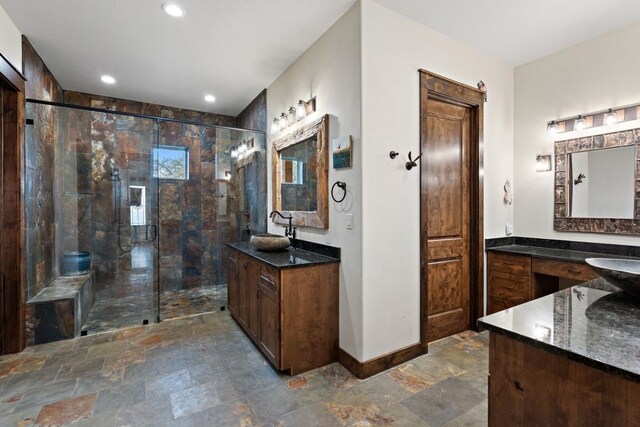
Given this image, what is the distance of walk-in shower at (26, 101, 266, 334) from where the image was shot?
3805 mm

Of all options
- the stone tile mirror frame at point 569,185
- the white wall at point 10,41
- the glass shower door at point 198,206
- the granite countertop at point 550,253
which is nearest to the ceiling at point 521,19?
the stone tile mirror frame at point 569,185

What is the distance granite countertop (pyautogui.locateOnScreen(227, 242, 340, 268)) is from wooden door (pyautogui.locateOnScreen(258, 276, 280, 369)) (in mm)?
178

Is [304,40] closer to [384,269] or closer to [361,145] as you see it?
[361,145]

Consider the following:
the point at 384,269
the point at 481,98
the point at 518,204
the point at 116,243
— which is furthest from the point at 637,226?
the point at 116,243

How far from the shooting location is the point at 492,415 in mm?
1152

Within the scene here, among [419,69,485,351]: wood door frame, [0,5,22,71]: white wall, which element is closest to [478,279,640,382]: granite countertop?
[419,69,485,351]: wood door frame

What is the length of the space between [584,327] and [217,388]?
2.21 m

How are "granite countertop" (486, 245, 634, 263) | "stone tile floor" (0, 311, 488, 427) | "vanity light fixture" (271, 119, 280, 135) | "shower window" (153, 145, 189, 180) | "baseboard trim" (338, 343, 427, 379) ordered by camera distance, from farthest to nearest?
1. "shower window" (153, 145, 189, 180)
2. "vanity light fixture" (271, 119, 280, 135)
3. "granite countertop" (486, 245, 634, 263)
4. "baseboard trim" (338, 343, 427, 379)
5. "stone tile floor" (0, 311, 488, 427)

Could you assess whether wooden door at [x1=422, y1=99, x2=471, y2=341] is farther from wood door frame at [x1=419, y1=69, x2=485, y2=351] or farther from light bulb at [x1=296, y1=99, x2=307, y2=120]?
light bulb at [x1=296, y1=99, x2=307, y2=120]

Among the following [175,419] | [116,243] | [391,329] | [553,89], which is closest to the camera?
[175,419]

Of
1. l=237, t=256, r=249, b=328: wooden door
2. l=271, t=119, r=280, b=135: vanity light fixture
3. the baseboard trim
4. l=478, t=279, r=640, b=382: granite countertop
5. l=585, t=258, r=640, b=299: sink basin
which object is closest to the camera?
l=478, t=279, r=640, b=382: granite countertop

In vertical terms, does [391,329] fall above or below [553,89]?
below

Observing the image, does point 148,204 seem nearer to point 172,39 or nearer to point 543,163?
point 172,39

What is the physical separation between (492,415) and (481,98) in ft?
9.76
